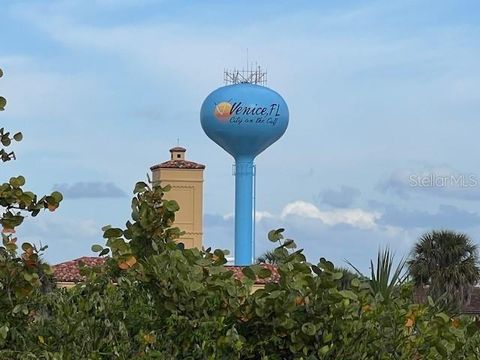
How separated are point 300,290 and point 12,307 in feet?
5.16

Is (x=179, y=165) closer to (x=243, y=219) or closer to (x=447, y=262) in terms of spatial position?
(x=243, y=219)

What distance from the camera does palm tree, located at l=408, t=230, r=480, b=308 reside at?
141 ft

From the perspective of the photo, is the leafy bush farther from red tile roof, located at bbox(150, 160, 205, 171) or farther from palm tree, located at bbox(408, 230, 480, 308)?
red tile roof, located at bbox(150, 160, 205, 171)

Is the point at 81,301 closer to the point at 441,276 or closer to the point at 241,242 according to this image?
the point at 441,276

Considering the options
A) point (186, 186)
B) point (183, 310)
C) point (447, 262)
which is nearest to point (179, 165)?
point (186, 186)

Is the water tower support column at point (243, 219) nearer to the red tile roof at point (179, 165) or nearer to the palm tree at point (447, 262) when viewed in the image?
the red tile roof at point (179, 165)

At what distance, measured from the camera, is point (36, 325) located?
20.0 ft

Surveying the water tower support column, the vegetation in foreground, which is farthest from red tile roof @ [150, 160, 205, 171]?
the vegetation in foreground

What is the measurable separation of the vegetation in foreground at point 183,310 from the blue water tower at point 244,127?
5512 cm

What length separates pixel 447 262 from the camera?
143ft

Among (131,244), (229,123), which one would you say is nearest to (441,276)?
(229,123)

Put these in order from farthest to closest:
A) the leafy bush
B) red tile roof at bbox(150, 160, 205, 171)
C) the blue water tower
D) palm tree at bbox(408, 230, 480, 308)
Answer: red tile roof at bbox(150, 160, 205, 171) < the blue water tower < palm tree at bbox(408, 230, 480, 308) < the leafy bush

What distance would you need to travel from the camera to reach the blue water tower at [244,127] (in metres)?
61.8

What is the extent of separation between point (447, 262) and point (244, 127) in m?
20.4
